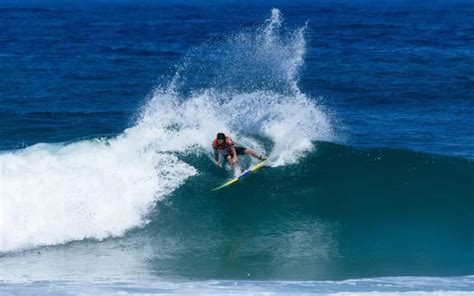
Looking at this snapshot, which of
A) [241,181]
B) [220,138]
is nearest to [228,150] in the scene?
[220,138]

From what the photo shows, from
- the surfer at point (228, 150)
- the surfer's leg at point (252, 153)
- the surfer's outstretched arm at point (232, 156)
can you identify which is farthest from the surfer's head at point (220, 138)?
the surfer's leg at point (252, 153)

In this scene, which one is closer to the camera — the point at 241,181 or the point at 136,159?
the point at 241,181

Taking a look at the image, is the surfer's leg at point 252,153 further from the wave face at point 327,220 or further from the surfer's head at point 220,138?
the surfer's head at point 220,138

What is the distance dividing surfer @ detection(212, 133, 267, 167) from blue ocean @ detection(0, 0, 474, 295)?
0.42 metres

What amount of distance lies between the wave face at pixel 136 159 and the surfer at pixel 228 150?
0.84 meters

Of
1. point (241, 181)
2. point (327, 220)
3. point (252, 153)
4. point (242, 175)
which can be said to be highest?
point (252, 153)

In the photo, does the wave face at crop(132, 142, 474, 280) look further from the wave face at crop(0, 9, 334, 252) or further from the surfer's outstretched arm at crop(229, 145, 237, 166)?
the wave face at crop(0, 9, 334, 252)

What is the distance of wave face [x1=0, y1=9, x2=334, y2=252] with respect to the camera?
52.4 feet

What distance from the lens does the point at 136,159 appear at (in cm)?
1897

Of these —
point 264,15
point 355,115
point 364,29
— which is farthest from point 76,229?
point 264,15

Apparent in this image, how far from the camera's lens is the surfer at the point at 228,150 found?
1800cm

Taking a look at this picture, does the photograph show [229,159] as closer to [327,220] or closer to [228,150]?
[228,150]

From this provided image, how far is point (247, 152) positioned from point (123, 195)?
3572mm

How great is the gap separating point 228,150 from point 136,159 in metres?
2.60
